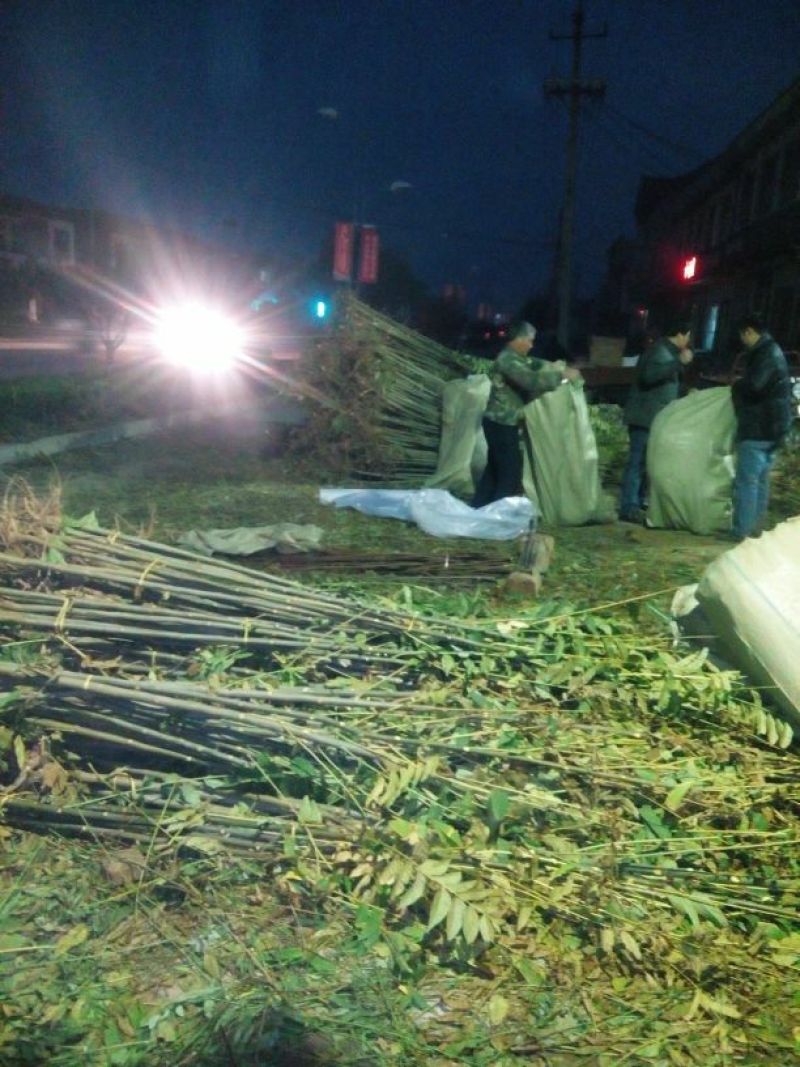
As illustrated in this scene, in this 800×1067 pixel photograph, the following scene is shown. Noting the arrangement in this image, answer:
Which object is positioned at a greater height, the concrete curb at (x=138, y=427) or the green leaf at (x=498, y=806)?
the concrete curb at (x=138, y=427)

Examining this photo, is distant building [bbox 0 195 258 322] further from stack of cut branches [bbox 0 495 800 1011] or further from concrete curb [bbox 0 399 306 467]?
stack of cut branches [bbox 0 495 800 1011]

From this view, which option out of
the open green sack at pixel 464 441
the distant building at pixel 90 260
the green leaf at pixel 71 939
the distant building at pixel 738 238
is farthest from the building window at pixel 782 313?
the distant building at pixel 90 260

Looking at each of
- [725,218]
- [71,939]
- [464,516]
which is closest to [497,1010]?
[71,939]

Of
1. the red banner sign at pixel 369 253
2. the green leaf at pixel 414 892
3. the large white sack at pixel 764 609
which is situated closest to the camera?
the green leaf at pixel 414 892

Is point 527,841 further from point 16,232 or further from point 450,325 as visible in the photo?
point 16,232

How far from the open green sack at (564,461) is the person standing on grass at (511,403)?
11 cm

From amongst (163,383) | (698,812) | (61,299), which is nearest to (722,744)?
(698,812)

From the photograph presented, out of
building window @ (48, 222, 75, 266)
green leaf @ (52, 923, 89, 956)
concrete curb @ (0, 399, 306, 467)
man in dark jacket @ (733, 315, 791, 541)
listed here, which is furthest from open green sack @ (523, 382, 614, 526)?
building window @ (48, 222, 75, 266)

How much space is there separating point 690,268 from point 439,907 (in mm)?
32985

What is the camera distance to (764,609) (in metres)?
2.89

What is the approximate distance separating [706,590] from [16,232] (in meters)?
55.1

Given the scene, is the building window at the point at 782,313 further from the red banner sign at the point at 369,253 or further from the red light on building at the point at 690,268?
the red banner sign at the point at 369,253

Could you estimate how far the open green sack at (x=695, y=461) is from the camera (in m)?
6.80

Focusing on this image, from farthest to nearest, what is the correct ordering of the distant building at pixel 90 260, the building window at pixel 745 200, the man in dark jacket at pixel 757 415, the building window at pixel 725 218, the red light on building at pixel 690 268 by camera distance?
the distant building at pixel 90 260, the red light on building at pixel 690 268, the building window at pixel 725 218, the building window at pixel 745 200, the man in dark jacket at pixel 757 415
